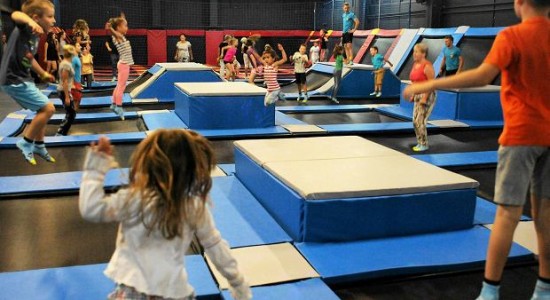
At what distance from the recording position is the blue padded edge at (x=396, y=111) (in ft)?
25.5

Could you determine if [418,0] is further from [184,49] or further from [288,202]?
[288,202]

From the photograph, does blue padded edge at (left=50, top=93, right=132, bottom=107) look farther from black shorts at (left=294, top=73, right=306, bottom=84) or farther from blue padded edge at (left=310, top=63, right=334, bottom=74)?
blue padded edge at (left=310, top=63, right=334, bottom=74)

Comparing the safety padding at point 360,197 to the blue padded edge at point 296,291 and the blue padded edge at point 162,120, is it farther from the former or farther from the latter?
the blue padded edge at point 162,120

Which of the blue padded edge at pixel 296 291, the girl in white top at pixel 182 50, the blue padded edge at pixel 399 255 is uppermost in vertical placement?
the girl in white top at pixel 182 50

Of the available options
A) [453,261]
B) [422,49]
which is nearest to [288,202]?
[453,261]

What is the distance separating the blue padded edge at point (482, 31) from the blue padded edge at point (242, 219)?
26.1 ft

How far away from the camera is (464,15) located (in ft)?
39.0

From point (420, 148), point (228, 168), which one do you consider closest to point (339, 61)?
point (420, 148)

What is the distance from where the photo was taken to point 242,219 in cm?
321

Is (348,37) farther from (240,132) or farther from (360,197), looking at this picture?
(360,197)

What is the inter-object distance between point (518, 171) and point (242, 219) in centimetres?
172

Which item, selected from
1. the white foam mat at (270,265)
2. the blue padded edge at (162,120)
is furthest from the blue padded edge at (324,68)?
the white foam mat at (270,265)

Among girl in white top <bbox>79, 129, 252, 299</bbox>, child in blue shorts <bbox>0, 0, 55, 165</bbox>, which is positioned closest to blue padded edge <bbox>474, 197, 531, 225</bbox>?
girl in white top <bbox>79, 129, 252, 299</bbox>

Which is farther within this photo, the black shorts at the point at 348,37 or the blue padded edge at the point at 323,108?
the black shorts at the point at 348,37
